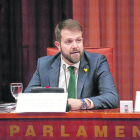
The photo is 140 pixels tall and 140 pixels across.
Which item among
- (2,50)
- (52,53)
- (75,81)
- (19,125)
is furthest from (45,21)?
(19,125)

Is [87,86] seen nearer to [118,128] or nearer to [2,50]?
[118,128]

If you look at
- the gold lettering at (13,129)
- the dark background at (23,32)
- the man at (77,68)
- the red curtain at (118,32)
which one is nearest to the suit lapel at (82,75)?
the man at (77,68)

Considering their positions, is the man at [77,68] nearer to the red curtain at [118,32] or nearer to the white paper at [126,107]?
the white paper at [126,107]

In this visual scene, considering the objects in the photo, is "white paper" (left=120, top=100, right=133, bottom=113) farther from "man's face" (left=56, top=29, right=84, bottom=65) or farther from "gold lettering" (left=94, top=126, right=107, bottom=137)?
"man's face" (left=56, top=29, right=84, bottom=65)

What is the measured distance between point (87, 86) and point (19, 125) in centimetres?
83

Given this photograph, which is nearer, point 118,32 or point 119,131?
point 119,131

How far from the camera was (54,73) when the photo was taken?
6.26 ft

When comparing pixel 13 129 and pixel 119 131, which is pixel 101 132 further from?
pixel 13 129

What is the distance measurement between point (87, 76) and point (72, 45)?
26 cm

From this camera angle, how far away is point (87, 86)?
180cm

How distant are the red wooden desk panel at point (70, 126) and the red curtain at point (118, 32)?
1.76m

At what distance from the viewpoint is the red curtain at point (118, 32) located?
9.04ft

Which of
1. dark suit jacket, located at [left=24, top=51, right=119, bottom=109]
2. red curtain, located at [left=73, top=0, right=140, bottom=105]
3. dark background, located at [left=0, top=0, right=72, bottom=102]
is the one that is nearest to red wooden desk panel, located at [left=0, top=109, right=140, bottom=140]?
dark suit jacket, located at [left=24, top=51, right=119, bottom=109]

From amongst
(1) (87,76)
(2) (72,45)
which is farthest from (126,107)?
(2) (72,45)
